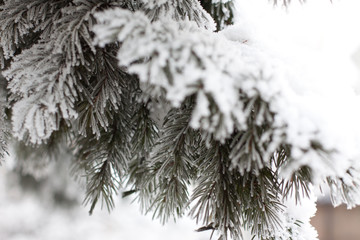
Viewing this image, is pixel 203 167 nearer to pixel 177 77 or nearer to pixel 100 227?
pixel 177 77

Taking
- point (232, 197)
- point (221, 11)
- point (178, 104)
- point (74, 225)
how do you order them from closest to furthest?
1. point (178, 104)
2. point (232, 197)
3. point (221, 11)
4. point (74, 225)

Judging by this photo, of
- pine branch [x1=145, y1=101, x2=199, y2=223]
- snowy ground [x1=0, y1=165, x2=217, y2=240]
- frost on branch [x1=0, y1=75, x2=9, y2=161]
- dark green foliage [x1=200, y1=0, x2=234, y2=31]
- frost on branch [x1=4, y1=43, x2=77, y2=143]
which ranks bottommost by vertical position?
snowy ground [x1=0, y1=165, x2=217, y2=240]

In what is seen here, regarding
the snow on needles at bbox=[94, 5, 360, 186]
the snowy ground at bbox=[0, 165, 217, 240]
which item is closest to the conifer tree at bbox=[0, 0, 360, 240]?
the snow on needles at bbox=[94, 5, 360, 186]

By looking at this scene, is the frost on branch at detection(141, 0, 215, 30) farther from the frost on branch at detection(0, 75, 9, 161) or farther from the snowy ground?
the snowy ground

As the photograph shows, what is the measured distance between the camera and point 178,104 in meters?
0.43

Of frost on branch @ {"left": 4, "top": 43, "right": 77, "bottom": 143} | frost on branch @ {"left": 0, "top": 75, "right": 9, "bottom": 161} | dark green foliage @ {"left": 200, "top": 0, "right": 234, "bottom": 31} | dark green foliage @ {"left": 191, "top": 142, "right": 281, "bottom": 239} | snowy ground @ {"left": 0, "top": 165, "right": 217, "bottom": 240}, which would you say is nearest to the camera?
frost on branch @ {"left": 4, "top": 43, "right": 77, "bottom": 143}

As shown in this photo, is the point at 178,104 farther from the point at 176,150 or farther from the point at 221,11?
the point at 221,11

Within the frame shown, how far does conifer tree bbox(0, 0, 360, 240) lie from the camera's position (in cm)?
45

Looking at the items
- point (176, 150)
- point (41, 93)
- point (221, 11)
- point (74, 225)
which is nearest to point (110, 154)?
point (176, 150)

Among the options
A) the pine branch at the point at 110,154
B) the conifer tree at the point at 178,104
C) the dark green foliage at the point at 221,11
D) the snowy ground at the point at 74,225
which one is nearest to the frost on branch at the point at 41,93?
the conifer tree at the point at 178,104

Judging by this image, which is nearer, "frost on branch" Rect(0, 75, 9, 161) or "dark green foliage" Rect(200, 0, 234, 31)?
"frost on branch" Rect(0, 75, 9, 161)

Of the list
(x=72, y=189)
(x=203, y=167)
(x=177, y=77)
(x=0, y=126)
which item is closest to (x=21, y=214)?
(x=72, y=189)

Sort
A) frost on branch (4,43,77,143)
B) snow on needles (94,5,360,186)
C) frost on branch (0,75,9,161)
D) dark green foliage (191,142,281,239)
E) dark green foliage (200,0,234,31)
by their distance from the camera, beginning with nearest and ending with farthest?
1. snow on needles (94,5,360,186)
2. frost on branch (4,43,77,143)
3. dark green foliage (191,142,281,239)
4. frost on branch (0,75,9,161)
5. dark green foliage (200,0,234,31)

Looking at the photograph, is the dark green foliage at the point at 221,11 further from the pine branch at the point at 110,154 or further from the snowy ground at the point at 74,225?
the snowy ground at the point at 74,225
